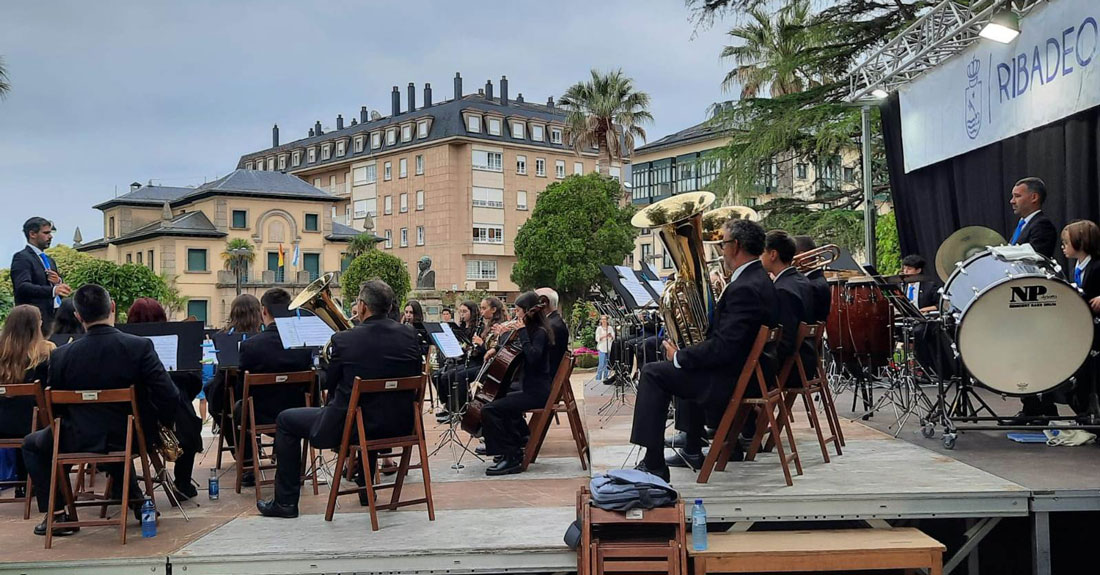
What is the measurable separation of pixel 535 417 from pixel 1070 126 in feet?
20.4

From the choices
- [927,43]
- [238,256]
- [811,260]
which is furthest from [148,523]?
[238,256]

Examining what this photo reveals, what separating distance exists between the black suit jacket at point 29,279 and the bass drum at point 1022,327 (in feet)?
24.6

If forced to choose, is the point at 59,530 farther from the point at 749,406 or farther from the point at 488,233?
the point at 488,233

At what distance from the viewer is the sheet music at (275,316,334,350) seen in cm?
655

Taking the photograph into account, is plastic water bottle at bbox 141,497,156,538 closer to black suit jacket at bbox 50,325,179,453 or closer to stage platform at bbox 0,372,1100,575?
stage platform at bbox 0,372,1100,575

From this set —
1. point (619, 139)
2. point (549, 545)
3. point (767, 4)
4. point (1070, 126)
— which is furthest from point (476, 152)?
point (549, 545)

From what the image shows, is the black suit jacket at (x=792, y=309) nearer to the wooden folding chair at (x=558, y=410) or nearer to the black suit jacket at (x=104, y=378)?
the wooden folding chair at (x=558, y=410)

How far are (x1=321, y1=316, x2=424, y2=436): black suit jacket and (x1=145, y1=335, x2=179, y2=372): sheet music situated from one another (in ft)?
4.29

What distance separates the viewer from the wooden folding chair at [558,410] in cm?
754

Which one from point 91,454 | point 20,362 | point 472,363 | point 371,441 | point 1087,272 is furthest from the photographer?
point 472,363

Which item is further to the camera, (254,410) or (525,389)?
(525,389)

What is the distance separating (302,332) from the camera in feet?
21.9

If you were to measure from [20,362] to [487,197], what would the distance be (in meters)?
59.2

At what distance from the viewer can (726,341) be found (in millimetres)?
5973
